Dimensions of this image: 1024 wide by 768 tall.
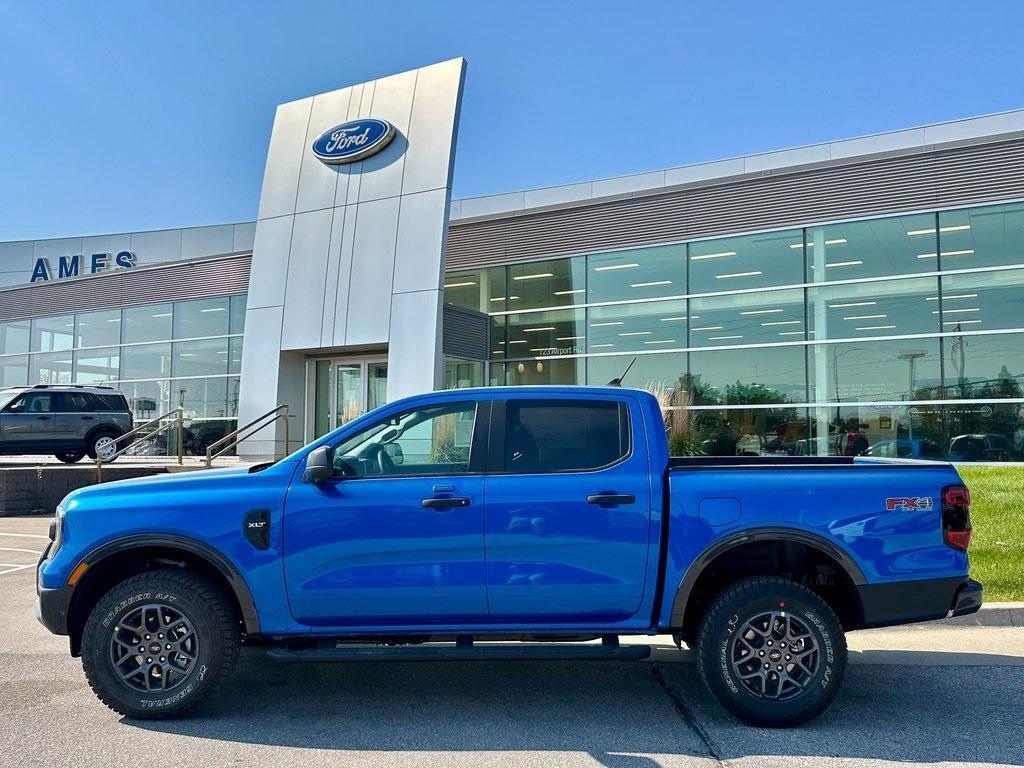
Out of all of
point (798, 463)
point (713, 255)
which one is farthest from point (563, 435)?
point (713, 255)

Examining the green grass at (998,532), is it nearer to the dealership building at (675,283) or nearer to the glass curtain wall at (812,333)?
the glass curtain wall at (812,333)

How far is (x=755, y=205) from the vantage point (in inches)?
700

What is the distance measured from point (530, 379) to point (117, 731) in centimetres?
1587

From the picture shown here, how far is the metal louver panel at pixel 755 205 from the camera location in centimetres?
1577

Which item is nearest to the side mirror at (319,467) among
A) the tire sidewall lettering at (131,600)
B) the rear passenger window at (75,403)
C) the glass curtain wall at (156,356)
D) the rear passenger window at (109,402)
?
the tire sidewall lettering at (131,600)

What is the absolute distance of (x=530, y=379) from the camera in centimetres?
2025

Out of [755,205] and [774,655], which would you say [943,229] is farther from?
[774,655]

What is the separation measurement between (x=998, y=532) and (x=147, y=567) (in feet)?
29.3

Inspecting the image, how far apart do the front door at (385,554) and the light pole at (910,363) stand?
13533mm

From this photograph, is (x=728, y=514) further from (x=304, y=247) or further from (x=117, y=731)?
(x=304, y=247)

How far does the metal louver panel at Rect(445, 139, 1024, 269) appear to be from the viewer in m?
15.8

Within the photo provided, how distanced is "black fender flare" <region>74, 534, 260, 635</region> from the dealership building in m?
12.5

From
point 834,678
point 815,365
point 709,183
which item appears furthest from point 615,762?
point 709,183

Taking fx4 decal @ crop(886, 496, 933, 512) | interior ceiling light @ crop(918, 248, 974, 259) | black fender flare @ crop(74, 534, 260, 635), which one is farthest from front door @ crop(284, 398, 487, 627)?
interior ceiling light @ crop(918, 248, 974, 259)
